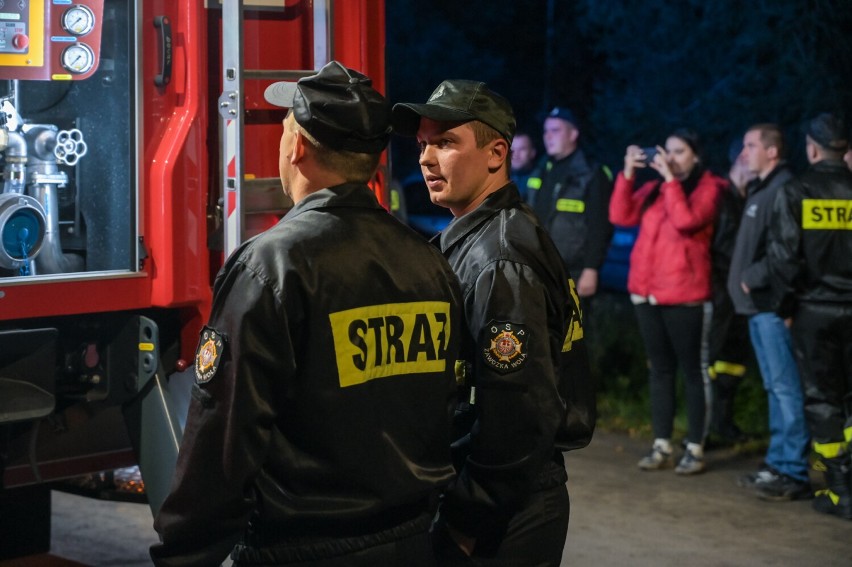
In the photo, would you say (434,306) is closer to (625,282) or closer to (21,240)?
(21,240)

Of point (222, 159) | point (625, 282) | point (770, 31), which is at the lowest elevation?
point (625, 282)

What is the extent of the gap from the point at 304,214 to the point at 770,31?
28.5ft

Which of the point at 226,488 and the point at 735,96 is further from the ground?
the point at 735,96

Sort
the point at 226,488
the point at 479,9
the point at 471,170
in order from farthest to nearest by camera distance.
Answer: the point at 479,9, the point at 471,170, the point at 226,488

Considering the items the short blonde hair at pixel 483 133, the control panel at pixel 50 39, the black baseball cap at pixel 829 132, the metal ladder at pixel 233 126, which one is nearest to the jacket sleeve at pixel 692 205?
the black baseball cap at pixel 829 132

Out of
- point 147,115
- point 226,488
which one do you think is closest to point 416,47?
point 147,115

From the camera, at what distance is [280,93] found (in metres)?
4.42

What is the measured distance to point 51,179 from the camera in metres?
4.35

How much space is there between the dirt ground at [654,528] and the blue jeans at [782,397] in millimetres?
260

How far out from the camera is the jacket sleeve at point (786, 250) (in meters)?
6.73

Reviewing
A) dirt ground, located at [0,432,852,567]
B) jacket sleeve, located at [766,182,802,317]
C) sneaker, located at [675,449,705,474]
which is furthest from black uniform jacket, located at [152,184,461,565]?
sneaker, located at [675,449,705,474]

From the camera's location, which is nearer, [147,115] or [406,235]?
[406,235]

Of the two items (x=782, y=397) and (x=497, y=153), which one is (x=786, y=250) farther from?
(x=497, y=153)

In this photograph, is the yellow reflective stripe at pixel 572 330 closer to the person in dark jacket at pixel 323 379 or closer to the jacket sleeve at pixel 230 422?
the person in dark jacket at pixel 323 379
